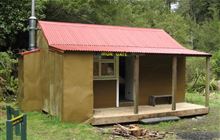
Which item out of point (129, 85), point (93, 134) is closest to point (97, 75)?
point (129, 85)

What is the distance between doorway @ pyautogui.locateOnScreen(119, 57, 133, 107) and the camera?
13961 mm

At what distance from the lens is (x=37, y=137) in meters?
9.08

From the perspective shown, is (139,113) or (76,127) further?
(139,113)

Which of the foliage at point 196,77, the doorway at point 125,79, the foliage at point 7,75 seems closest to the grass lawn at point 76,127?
the doorway at point 125,79

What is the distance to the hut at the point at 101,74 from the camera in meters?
10.8

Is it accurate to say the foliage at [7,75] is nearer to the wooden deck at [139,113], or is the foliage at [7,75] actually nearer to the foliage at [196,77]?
the wooden deck at [139,113]

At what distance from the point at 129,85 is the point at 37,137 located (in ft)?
18.7

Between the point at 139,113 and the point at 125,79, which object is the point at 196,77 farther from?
the point at 139,113

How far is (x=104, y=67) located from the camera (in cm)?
1284

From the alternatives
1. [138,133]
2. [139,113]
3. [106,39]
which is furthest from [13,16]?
[138,133]

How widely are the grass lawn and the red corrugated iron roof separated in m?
2.23

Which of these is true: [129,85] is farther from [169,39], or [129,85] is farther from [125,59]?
[169,39]

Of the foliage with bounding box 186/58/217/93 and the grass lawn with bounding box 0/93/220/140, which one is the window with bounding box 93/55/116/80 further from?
the foliage with bounding box 186/58/217/93

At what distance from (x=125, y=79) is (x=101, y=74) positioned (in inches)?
70.2
